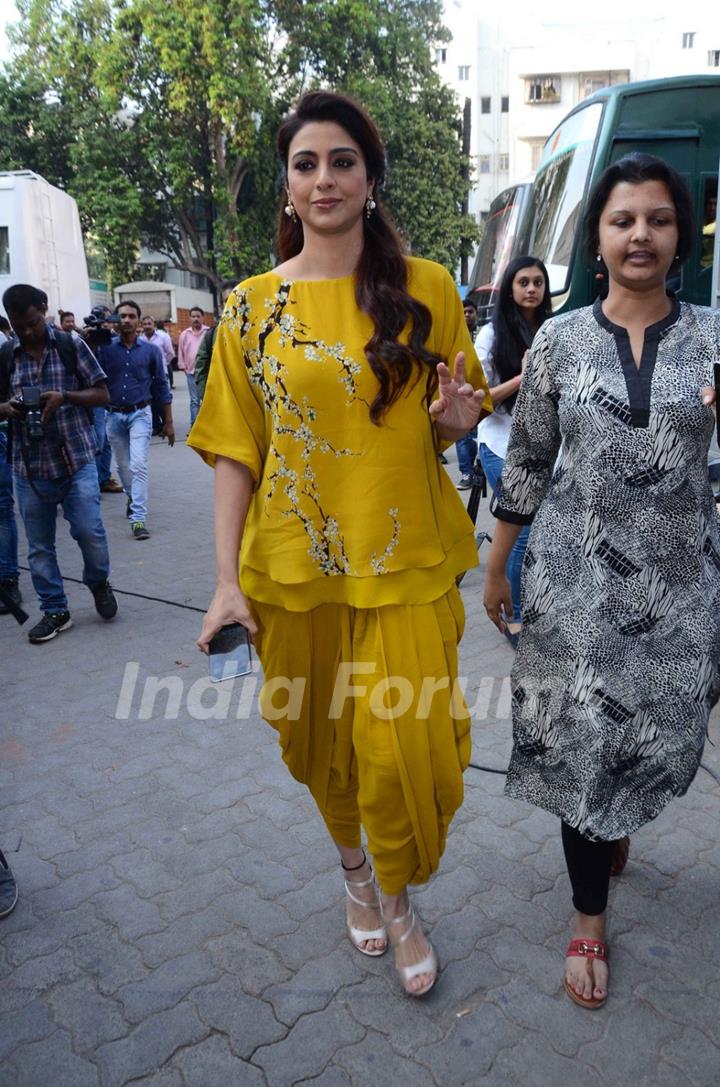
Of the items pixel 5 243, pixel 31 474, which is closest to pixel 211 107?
pixel 5 243

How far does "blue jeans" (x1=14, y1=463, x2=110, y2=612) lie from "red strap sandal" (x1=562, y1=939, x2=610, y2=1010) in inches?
145

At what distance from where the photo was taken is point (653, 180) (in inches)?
76.9

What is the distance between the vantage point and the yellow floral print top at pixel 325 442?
6.55 feet

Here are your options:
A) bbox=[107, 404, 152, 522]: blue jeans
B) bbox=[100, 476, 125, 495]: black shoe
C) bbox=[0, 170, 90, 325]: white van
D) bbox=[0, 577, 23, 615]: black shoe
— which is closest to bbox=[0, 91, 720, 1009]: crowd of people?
bbox=[0, 577, 23, 615]: black shoe

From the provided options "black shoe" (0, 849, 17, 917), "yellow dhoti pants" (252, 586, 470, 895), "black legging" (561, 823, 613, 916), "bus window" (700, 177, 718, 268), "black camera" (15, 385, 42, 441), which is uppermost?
"bus window" (700, 177, 718, 268)

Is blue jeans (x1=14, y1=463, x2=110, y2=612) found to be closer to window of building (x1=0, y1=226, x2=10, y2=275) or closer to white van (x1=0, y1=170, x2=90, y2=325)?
white van (x1=0, y1=170, x2=90, y2=325)

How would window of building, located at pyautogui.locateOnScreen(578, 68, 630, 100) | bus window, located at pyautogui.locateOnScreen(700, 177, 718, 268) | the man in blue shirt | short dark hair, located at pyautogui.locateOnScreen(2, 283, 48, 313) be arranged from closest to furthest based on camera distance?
1. short dark hair, located at pyautogui.locateOnScreen(2, 283, 48, 313)
2. the man in blue shirt
3. bus window, located at pyautogui.locateOnScreen(700, 177, 718, 268)
4. window of building, located at pyautogui.locateOnScreen(578, 68, 630, 100)

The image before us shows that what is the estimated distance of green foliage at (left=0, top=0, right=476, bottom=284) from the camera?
23500 millimetres

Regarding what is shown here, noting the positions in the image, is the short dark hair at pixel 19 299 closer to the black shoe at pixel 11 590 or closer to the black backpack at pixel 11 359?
the black backpack at pixel 11 359

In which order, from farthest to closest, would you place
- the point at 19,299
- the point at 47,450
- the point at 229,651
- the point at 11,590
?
1. the point at 11,590
2. the point at 47,450
3. the point at 19,299
4. the point at 229,651

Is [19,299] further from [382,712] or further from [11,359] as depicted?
[382,712]

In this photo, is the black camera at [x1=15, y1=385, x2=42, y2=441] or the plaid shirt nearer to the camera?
the black camera at [x1=15, y1=385, x2=42, y2=441]

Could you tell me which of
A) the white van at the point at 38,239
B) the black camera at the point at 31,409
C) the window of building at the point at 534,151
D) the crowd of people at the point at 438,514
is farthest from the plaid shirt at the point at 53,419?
the window of building at the point at 534,151

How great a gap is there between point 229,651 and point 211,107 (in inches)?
975
